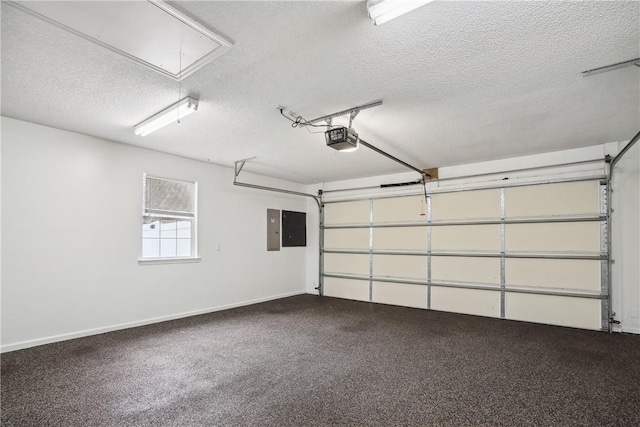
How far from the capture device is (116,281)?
425 cm

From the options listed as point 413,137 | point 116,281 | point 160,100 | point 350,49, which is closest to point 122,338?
point 116,281

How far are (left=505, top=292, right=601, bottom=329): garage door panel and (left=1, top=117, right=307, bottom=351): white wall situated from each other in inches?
195

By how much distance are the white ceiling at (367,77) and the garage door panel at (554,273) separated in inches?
71.3

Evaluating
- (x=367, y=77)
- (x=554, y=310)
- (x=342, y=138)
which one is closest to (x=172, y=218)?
(x=342, y=138)

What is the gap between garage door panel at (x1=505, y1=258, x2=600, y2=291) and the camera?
14.6 ft

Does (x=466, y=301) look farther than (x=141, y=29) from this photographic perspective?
Answer: Yes

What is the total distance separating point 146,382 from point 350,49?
327 centimetres

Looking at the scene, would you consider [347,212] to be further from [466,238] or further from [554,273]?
[554,273]

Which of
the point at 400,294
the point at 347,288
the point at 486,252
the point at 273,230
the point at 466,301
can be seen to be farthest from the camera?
the point at 347,288

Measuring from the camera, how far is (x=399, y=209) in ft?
20.4

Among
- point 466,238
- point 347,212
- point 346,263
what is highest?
point 347,212

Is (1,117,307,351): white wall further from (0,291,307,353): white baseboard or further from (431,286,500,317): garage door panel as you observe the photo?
(431,286,500,317): garage door panel

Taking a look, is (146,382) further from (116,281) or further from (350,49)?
(350,49)

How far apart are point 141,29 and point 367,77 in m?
1.67
